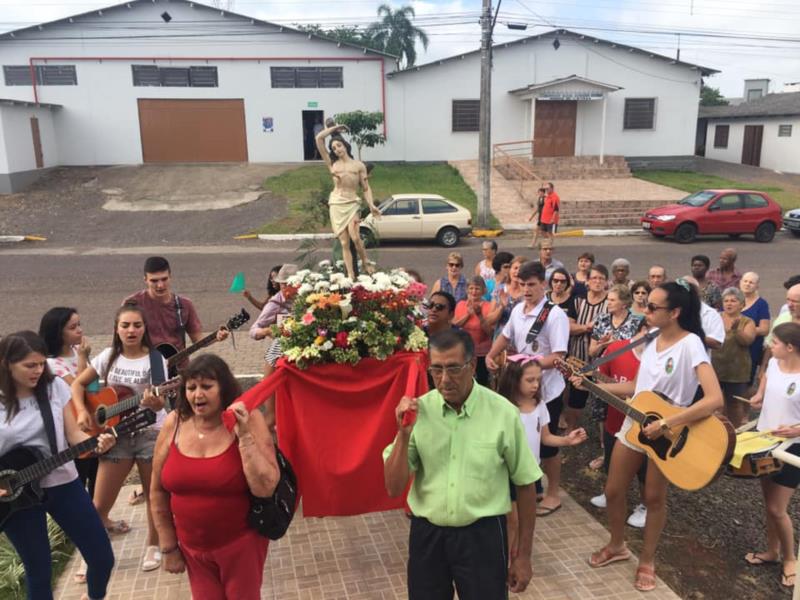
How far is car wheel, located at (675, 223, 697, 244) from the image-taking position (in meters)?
18.1

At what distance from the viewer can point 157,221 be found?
20953mm

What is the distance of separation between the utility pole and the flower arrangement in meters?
15.3

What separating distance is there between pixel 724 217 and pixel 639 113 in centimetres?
1367

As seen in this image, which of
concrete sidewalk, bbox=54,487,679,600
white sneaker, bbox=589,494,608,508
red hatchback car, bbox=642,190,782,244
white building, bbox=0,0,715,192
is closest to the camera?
concrete sidewalk, bbox=54,487,679,600

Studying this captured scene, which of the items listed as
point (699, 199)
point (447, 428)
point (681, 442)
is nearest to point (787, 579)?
point (681, 442)

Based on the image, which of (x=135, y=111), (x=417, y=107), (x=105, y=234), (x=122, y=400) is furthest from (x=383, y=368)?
(x=135, y=111)

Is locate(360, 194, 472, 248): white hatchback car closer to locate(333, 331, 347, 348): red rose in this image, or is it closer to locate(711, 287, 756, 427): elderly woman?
locate(711, 287, 756, 427): elderly woman

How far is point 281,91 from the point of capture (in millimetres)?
28797

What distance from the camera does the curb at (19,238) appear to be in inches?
737

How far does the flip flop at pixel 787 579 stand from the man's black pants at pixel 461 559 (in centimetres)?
248

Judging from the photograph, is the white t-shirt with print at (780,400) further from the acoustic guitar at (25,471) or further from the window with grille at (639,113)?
the window with grille at (639,113)

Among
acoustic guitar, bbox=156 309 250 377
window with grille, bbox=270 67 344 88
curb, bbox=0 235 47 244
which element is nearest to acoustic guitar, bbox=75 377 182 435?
acoustic guitar, bbox=156 309 250 377

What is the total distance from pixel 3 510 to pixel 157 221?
62.2 ft

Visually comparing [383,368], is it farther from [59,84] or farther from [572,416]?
[59,84]
